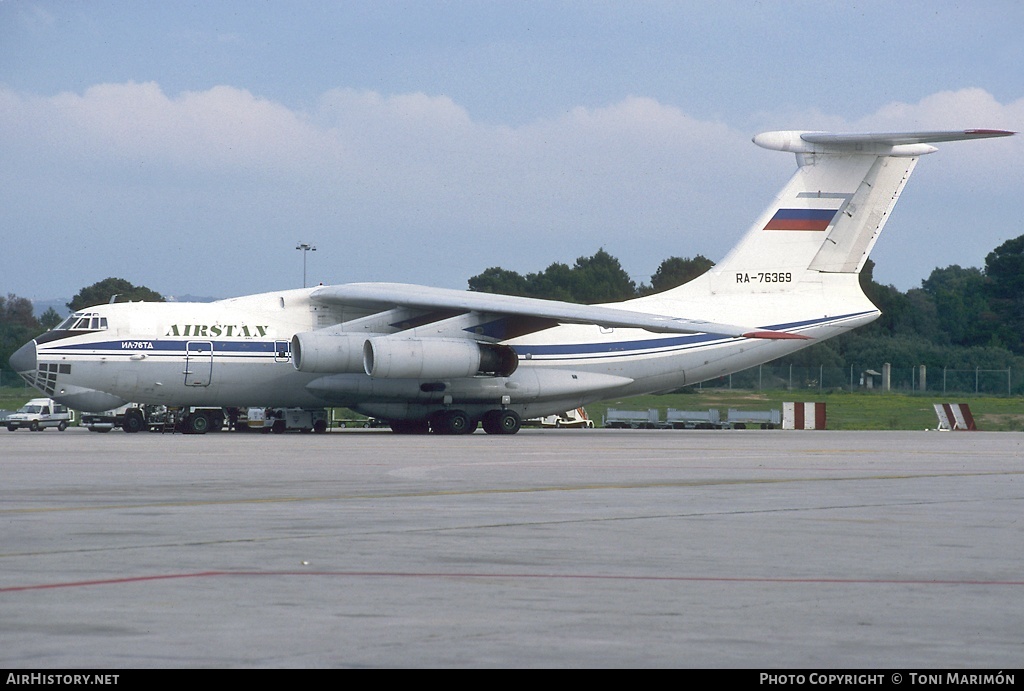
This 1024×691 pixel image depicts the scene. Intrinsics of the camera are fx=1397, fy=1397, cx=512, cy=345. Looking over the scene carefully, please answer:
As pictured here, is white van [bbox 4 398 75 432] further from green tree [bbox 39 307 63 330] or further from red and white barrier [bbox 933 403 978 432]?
green tree [bbox 39 307 63 330]

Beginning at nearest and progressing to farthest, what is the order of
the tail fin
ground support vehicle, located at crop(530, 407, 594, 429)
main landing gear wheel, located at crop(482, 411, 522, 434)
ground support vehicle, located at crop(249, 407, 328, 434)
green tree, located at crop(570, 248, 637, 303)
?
main landing gear wheel, located at crop(482, 411, 522, 434) → ground support vehicle, located at crop(249, 407, 328, 434) → the tail fin → ground support vehicle, located at crop(530, 407, 594, 429) → green tree, located at crop(570, 248, 637, 303)

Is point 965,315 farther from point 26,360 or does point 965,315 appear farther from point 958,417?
point 26,360

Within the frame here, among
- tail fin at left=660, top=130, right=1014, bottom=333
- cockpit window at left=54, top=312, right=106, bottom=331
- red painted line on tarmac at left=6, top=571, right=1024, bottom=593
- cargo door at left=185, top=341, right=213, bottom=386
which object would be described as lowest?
red painted line on tarmac at left=6, top=571, right=1024, bottom=593

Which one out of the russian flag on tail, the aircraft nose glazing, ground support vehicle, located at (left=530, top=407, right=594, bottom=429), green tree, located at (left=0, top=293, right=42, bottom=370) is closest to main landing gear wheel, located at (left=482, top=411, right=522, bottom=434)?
the russian flag on tail

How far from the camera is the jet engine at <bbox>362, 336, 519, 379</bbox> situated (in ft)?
105

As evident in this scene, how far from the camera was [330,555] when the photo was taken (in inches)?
377

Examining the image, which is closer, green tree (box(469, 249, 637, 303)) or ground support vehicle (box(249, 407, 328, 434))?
ground support vehicle (box(249, 407, 328, 434))

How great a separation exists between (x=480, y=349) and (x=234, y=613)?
26558 millimetres

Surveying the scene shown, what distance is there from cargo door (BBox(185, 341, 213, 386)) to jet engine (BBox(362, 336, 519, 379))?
3.71m

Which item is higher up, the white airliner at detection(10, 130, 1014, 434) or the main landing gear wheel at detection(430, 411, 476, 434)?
the white airliner at detection(10, 130, 1014, 434)

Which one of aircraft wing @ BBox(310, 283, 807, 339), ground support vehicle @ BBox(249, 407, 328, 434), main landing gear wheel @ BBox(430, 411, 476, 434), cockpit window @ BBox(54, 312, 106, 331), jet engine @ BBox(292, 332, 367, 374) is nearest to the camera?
aircraft wing @ BBox(310, 283, 807, 339)

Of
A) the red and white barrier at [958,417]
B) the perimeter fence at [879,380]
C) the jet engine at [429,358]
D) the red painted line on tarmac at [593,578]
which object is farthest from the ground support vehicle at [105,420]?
the red painted line on tarmac at [593,578]
